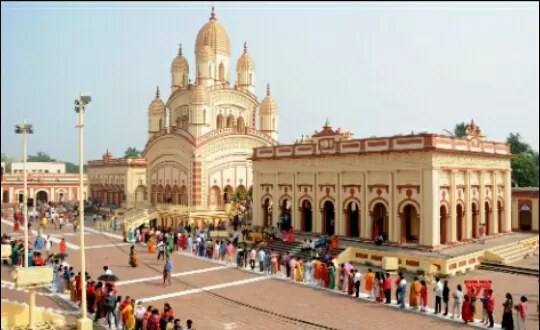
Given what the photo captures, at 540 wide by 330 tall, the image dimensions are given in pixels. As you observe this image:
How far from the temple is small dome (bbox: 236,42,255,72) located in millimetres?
17564

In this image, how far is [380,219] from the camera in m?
28.5

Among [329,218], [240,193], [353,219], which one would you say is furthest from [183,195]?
[353,219]

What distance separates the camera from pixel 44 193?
2857 inches

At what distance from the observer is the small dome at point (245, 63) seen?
4931 cm

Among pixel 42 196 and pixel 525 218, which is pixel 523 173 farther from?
pixel 42 196

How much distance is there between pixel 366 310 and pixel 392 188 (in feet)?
34.0

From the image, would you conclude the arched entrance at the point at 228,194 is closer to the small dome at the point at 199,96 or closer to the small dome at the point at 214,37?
the small dome at the point at 199,96

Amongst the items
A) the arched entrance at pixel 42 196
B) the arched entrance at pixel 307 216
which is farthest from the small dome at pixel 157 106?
the arched entrance at pixel 42 196

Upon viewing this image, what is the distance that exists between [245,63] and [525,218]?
28.4 meters

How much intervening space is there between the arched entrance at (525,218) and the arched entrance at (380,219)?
46.9 ft

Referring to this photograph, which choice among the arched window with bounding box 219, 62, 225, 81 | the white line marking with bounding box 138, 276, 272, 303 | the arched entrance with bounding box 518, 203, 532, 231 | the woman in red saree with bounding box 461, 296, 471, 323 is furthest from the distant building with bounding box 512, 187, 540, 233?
the arched window with bounding box 219, 62, 225, 81

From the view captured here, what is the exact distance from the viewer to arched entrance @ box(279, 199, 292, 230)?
106 feet

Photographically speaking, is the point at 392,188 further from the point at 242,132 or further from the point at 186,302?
the point at 242,132

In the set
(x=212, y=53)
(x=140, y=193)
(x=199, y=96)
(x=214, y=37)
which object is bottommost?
(x=140, y=193)
